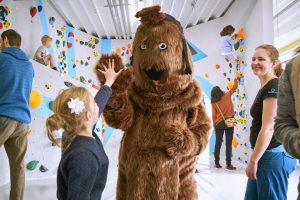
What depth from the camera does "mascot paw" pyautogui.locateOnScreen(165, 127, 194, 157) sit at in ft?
4.04

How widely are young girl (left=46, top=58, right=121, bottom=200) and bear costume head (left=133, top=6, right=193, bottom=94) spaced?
0.27m

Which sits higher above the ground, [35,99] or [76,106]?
[35,99]

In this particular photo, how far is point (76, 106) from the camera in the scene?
116cm

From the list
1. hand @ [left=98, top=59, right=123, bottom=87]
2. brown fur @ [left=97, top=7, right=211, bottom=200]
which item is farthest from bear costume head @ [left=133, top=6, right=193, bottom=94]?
hand @ [left=98, top=59, right=123, bottom=87]

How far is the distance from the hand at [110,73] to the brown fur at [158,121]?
54 millimetres

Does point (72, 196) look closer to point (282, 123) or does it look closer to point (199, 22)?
point (282, 123)

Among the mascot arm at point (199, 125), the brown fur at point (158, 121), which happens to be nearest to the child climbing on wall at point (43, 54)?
the brown fur at point (158, 121)

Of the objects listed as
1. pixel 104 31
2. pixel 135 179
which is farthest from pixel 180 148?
pixel 104 31

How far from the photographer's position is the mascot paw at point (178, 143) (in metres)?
1.23

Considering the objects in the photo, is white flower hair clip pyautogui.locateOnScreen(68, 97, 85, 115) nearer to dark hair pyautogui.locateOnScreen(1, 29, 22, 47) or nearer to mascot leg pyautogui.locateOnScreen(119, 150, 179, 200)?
mascot leg pyautogui.locateOnScreen(119, 150, 179, 200)

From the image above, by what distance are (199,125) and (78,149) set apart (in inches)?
24.2

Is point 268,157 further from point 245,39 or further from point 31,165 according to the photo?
point 245,39

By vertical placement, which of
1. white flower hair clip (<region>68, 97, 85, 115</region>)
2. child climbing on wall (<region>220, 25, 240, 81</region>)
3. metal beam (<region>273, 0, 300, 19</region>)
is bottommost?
white flower hair clip (<region>68, 97, 85, 115</region>)

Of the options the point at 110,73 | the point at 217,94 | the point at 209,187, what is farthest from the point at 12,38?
the point at 217,94
